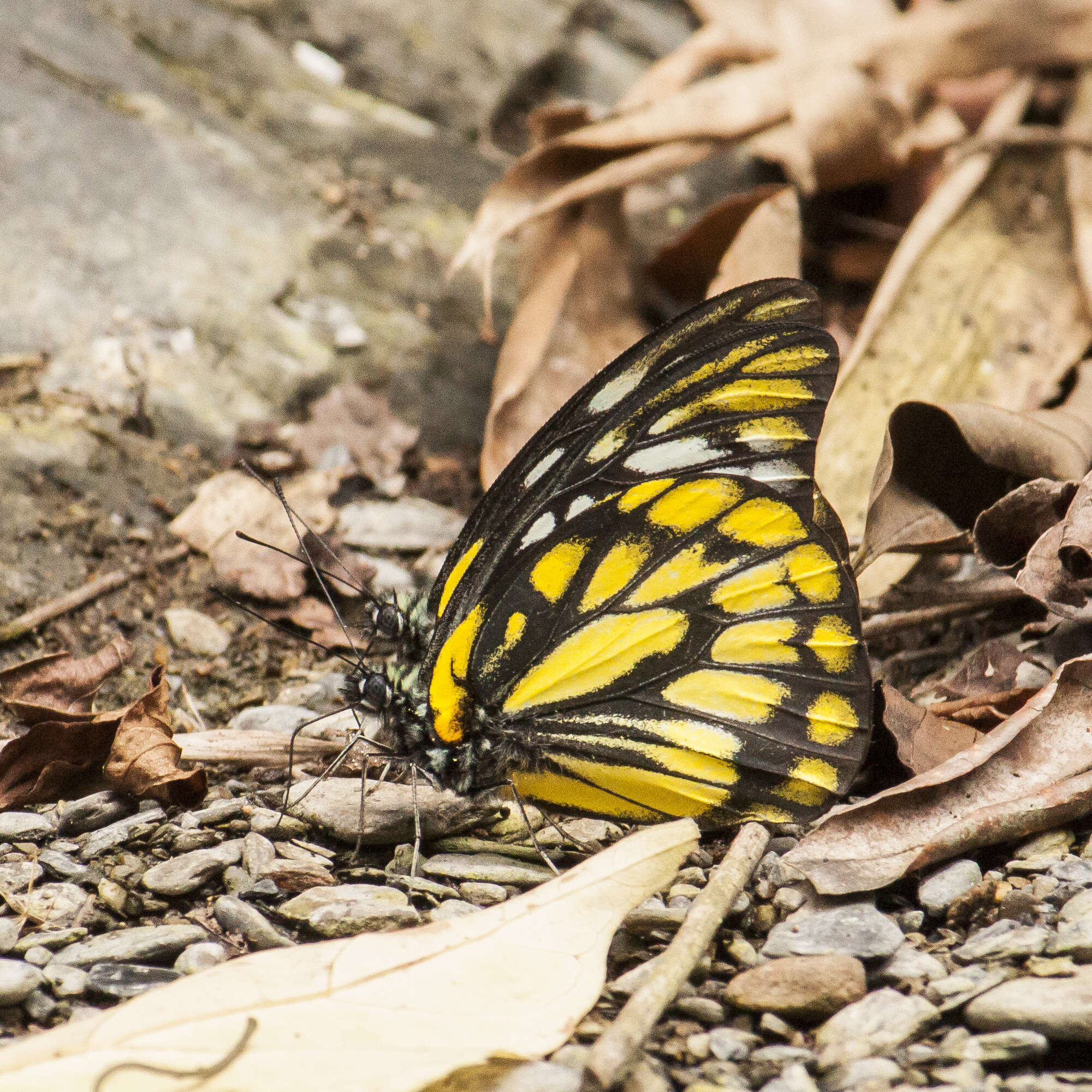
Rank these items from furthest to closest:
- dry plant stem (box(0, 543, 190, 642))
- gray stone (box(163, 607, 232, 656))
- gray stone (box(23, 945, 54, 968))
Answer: gray stone (box(163, 607, 232, 656)), dry plant stem (box(0, 543, 190, 642)), gray stone (box(23, 945, 54, 968))

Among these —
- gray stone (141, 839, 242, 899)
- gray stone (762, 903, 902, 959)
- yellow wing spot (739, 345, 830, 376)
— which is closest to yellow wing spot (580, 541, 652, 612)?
yellow wing spot (739, 345, 830, 376)

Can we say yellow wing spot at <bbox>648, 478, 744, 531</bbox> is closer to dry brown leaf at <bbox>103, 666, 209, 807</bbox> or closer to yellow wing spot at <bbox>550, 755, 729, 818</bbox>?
yellow wing spot at <bbox>550, 755, 729, 818</bbox>

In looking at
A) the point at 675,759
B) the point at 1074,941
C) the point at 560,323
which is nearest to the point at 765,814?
the point at 675,759

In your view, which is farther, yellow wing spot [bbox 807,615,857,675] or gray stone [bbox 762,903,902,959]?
yellow wing spot [bbox 807,615,857,675]

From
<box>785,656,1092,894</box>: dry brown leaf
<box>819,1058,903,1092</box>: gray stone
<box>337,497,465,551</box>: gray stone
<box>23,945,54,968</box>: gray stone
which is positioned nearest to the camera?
<box>819,1058,903,1092</box>: gray stone

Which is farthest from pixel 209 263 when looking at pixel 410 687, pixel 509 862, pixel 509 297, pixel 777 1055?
pixel 777 1055

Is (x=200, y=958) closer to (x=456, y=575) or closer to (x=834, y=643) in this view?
(x=456, y=575)
